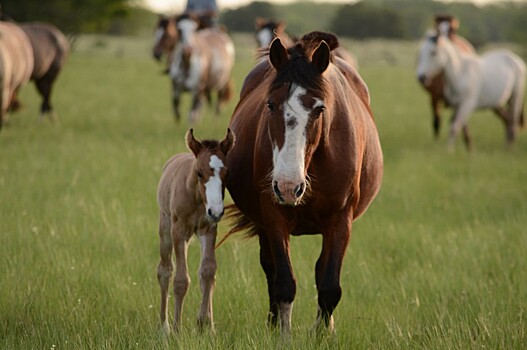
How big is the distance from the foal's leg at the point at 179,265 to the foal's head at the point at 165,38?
12792 mm

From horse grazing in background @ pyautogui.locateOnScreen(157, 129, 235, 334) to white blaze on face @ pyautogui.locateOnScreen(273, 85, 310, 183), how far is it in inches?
24.7

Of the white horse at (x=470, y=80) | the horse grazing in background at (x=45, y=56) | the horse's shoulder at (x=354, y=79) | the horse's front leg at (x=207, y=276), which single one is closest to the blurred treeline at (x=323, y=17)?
the horse's shoulder at (x=354, y=79)

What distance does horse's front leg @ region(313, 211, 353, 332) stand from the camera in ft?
16.3

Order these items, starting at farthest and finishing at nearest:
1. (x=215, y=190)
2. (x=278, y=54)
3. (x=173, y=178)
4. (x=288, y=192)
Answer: (x=173, y=178) → (x=215, y=190) → (x=278, y=54) → (x=288, y=192)

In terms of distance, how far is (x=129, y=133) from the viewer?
48.8 feet

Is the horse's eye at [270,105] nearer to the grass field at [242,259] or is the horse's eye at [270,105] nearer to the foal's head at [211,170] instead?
the foal's head at [211,170]

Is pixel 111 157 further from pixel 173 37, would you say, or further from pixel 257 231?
pixel 173 37

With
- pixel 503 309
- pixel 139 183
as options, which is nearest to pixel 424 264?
pixel 503 309

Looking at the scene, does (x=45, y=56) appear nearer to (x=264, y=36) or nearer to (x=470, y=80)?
(x=264, y=36)

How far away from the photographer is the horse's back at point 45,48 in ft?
55.8

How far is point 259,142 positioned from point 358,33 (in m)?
70.9

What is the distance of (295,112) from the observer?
14.3ft

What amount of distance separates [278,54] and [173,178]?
1.21m

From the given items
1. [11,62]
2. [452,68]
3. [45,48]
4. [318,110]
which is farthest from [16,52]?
[318,110]
